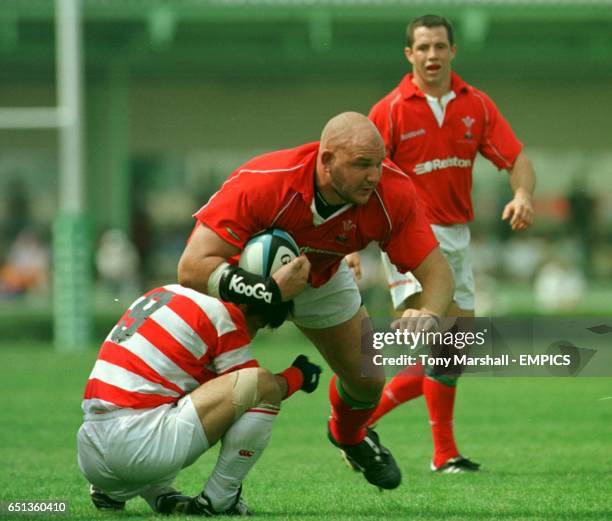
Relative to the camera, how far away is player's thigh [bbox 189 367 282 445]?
5797 mm

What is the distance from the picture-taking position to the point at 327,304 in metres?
6.80

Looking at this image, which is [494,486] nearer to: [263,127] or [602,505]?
[602,505]

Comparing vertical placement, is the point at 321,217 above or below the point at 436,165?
below

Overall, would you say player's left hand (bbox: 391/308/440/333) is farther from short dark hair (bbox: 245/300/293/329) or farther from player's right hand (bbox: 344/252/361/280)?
player's right hand (bbox: 344/252/361/280)

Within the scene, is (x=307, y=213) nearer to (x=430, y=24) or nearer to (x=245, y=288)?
(x=245, y=288)

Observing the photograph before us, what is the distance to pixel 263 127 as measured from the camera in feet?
84.2

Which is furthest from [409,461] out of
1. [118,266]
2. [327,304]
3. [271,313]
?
[118,266]

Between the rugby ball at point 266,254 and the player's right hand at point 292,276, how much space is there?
0.04 meters

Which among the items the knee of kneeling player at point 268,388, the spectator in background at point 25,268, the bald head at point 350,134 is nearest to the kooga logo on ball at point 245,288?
the knee of kneeling player at point 268,388

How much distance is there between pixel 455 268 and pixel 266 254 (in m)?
2.81

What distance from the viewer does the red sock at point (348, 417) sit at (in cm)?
712

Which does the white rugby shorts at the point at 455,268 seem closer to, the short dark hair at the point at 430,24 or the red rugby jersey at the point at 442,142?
the red rugby jersey at the point at 442,142

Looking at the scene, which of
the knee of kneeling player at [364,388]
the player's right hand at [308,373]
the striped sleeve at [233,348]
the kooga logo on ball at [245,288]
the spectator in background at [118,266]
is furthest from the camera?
the spectator in background at [118,266]

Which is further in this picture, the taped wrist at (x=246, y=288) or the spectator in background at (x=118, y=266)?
the spectator in background at (x=118, y=266)
